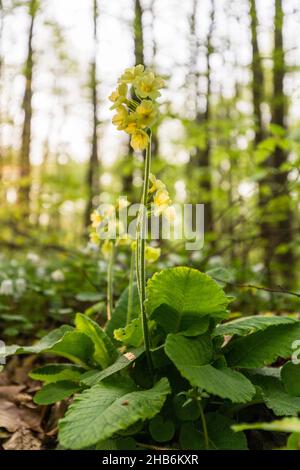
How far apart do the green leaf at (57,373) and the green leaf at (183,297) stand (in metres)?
0.48

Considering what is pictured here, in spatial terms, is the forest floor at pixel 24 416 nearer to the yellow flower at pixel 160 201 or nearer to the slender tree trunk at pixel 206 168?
the yellow flower at pixel 160 201

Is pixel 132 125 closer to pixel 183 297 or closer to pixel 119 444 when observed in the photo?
pixel 183 297

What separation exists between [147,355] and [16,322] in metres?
1.86

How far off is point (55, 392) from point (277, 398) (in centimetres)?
96

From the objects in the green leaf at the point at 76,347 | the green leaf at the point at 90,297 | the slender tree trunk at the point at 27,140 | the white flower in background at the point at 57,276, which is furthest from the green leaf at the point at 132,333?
the slender tree trunk at the point at 27,140

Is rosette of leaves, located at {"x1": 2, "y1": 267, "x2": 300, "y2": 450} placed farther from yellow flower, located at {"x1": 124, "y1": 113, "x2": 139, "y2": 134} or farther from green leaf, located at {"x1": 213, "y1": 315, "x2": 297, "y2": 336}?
yellow flower, located at {"x1": 124, "y1": 113, "x2": 139, "y2": 134}

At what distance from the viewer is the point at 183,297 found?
1.82 metres

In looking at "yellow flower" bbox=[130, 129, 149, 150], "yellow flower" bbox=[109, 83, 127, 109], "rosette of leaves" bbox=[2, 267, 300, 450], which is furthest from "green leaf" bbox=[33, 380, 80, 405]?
"yellow flower" bbox=[109, 83, 127, 109]

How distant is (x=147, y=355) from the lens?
182 cm

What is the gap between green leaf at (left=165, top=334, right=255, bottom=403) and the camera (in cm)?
146

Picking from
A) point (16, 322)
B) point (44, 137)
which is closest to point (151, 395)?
point (16, 322)
